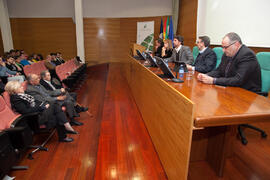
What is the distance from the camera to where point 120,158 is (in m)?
1.95

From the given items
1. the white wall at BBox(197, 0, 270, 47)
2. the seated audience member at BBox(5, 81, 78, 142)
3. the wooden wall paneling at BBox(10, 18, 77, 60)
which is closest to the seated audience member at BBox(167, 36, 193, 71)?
the white wall at BBox(197, 0, 270, 47)

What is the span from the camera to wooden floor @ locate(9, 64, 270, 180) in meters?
1.70

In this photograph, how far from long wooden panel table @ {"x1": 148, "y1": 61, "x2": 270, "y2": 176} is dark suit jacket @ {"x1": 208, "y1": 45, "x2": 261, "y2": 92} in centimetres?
10

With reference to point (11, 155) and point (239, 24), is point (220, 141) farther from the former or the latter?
point (239, 24)

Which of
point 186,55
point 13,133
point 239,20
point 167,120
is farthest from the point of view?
point 239,20

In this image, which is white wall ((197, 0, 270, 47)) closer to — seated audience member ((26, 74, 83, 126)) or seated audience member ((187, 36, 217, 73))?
seated audience member ((187, 36, 217, 73))

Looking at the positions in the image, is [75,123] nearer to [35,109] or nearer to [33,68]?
[35,109]

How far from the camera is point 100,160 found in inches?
76.0

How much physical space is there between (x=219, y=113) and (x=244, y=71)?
911mm

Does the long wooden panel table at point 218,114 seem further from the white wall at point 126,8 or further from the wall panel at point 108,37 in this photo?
the wall panel at point 108,37

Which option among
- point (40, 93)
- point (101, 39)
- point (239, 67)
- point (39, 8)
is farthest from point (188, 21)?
point (39, 8)

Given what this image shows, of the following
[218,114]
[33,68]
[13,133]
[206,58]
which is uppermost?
[206,58]

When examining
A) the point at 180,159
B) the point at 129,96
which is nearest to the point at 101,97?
the point at 129,96

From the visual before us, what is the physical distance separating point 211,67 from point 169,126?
188 centimetres
